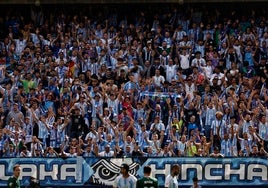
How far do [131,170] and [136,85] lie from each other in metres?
4.27

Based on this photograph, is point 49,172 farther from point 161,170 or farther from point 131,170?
point 161,170

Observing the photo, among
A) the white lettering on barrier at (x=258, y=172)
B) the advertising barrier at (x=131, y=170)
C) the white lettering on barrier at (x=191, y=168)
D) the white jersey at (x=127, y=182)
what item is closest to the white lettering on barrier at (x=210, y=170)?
the advertising barrier at (x=131, y=170)

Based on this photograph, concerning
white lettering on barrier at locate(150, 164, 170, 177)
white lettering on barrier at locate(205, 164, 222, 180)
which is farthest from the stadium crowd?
white lettering on barrier at locate(150, 164, 170, 177)

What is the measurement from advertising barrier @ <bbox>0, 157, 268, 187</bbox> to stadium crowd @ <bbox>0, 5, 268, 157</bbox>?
486mm

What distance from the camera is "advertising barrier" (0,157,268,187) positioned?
73.6ft

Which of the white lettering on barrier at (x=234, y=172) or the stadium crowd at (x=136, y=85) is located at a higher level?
the stadium crowd at (x=136, y=85)

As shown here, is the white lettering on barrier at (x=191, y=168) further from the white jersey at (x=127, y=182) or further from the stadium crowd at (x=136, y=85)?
the white jersey at (x=127, y=182)

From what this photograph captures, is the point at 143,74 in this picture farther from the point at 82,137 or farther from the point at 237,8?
Result: the point at 237,8

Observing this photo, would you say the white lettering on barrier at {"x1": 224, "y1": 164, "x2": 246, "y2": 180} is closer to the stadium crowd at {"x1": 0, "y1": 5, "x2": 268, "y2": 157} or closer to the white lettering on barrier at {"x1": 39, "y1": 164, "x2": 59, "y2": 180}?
the stadium crowd at {"x1": 0, "y1": 5, "x2": 268, "y2": 157}

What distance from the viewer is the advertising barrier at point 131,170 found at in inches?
883

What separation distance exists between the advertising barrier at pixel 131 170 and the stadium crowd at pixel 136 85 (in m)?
0.49

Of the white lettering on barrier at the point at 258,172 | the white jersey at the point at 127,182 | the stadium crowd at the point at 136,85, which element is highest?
the stadium crowd at the point at 136,85

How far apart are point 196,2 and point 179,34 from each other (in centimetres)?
265

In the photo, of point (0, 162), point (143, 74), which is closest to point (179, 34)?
point (143, 74)
